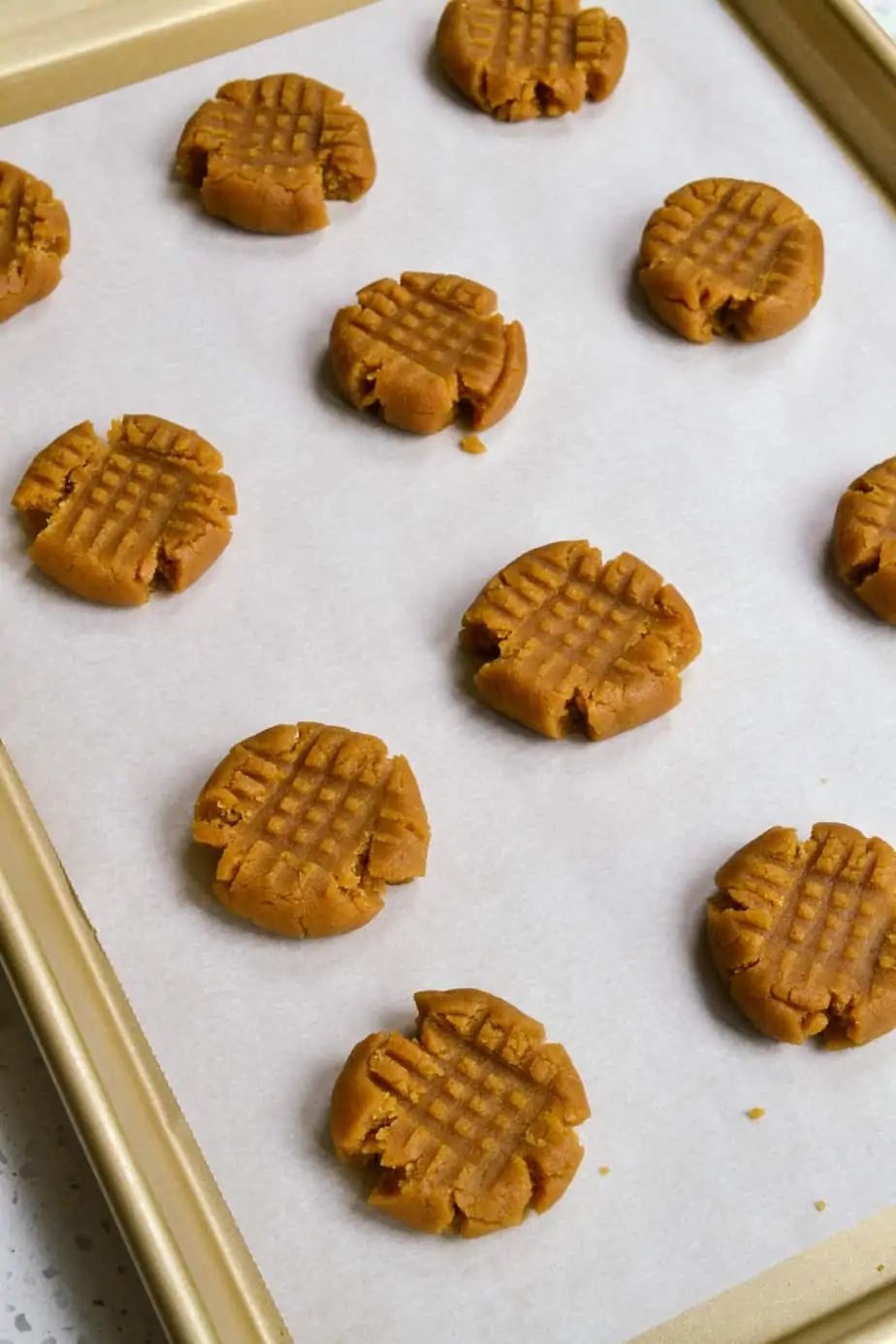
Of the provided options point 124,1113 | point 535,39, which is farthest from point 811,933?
point 535,39

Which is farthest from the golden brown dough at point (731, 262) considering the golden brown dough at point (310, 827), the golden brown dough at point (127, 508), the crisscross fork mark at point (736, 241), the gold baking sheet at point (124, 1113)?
the gold baking sheet at point (124, 1113)

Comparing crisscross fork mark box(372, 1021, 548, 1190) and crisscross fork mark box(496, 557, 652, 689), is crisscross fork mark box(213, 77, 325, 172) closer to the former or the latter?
crisscross fork mark box(496, 557, 652, 689)

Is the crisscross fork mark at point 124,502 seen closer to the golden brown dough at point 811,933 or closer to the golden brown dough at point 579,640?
the golden brown dough at point 579,640

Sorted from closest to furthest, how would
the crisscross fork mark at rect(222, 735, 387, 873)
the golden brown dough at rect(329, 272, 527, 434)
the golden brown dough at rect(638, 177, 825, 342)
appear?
1. the crisscross fork mark at rect(222, 735, 387, 873)
2. the golden brown dough at rect(329, 272, 527, 434)
3. the golden brown dough at rect(638, 177, 825, 342)

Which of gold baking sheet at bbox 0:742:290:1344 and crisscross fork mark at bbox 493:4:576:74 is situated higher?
crisscross fork mark at bbox 493:4:576:74

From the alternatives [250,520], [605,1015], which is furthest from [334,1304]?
[250,520]

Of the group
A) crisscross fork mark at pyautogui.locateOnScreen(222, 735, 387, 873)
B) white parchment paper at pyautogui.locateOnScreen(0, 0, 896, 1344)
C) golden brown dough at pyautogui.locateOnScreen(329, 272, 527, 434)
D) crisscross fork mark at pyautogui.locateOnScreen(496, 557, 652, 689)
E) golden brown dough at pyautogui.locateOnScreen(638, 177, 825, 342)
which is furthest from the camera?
golden brown dough at pyautogui.locateOnScreen(638, 177, 825, 342)

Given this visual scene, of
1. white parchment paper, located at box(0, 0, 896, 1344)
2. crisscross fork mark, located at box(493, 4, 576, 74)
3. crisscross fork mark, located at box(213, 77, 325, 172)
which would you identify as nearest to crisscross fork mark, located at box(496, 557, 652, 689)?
white parchment paper, located at box(0, 0, 896, 1344)

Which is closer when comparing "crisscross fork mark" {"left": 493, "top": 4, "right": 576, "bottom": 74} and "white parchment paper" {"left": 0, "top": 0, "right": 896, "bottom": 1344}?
"white parchment paper" {"left": 0, "top": 0, "right": 896, "bottom": 1344}
